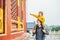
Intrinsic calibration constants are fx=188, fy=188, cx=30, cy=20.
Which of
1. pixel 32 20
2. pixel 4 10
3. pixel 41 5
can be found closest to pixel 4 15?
pixel 4 10

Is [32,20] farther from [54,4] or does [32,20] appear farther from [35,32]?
[35,32]

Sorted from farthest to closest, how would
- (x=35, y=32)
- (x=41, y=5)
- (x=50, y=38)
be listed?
(x=41, y=5) → (x=50, y=38) → (x=35, y=32)

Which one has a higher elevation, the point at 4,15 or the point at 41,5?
the point at 41,5

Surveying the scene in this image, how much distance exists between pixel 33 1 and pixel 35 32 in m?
2.00

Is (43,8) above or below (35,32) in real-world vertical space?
above

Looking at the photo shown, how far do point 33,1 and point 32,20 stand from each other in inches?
24.2

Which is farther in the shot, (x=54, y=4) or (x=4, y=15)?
(x=54, y=4)

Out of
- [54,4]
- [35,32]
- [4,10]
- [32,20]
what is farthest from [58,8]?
[4,10]

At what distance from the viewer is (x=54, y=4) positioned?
5309 mm

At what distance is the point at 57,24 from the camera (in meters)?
5.04

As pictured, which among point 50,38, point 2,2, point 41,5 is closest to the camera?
point 2,2

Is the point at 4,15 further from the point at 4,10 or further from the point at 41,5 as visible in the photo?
the point at 41,5

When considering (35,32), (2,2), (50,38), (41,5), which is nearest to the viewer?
(2,2)

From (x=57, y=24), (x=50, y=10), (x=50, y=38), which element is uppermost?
(x=50, y=10)
